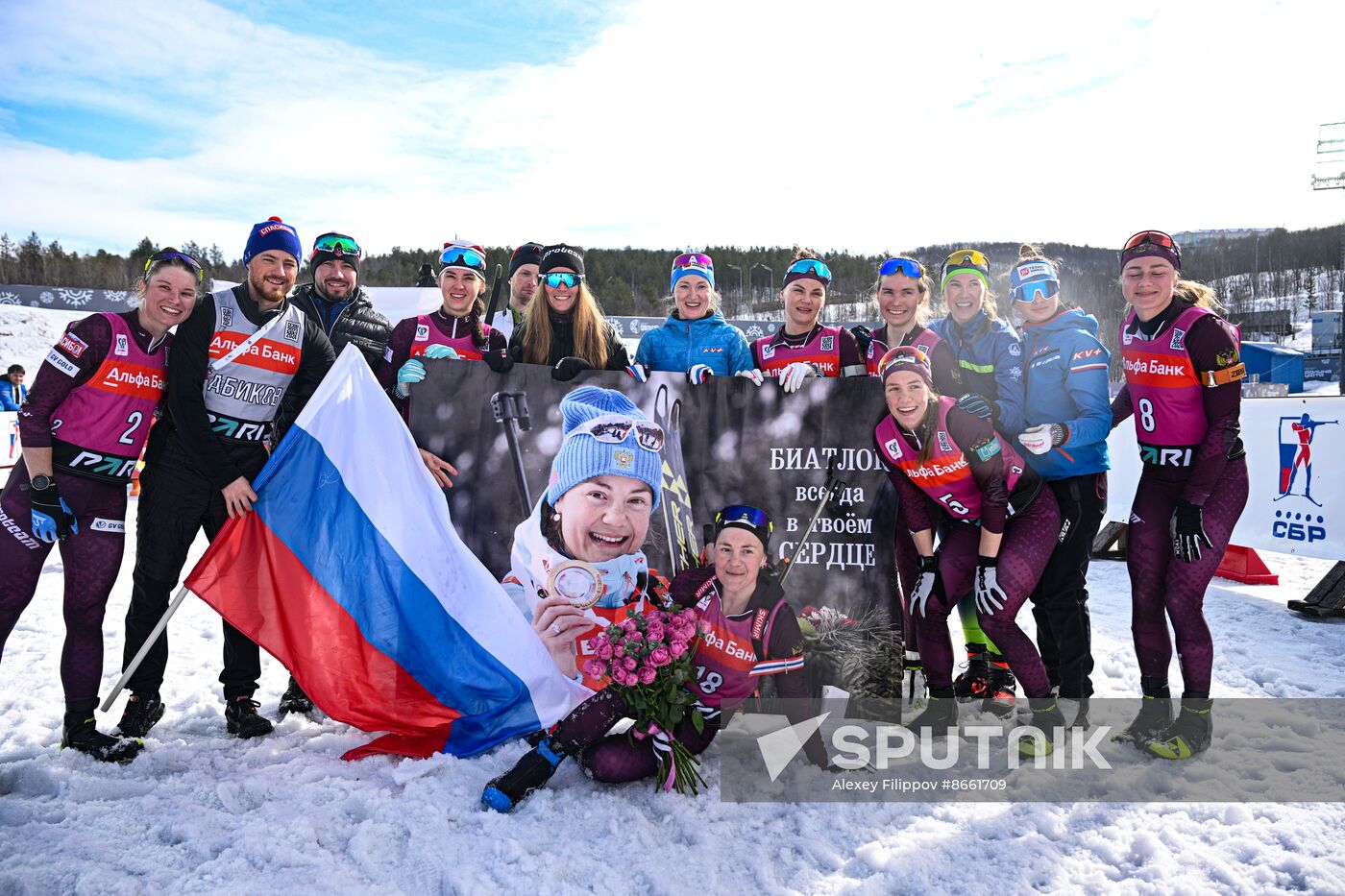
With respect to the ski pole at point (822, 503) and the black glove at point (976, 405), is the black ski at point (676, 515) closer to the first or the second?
the ski pole at point (822, 503)

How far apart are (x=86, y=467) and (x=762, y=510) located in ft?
10.5

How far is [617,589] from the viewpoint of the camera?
4.01 meters

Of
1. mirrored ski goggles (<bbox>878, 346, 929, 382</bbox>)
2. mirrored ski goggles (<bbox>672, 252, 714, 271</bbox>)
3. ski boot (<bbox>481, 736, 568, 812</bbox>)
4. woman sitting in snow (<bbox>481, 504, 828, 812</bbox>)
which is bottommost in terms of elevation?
ski boot (<bbox>481, 736, 568, 812</bbox>)

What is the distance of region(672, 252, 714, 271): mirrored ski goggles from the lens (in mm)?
4793

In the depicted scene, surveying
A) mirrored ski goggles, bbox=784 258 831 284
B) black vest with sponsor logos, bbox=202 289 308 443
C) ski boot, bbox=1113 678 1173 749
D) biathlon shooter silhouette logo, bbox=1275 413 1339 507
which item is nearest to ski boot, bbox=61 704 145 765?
black vest with sponsor logos, bbox=202 289 308 443

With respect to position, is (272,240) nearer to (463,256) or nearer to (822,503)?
(463,256)

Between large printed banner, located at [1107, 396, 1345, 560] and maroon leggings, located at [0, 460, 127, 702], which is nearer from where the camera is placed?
maroon leggings, located at [0, 460, 127, 702]

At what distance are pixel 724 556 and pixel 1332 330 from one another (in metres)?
45.8

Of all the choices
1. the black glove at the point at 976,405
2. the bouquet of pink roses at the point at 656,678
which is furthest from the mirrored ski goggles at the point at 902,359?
the bouquet of pink roses at the point at 656,678

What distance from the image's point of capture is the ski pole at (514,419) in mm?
4172

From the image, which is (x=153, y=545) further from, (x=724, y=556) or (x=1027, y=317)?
(x=1027, y=317)

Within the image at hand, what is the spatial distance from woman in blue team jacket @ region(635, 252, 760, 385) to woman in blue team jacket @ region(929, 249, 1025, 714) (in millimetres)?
1155

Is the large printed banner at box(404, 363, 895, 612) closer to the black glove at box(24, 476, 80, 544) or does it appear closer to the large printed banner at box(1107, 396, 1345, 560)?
the black glove at box(24, 476, 80, 544)

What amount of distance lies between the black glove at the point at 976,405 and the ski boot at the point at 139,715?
13.9 feet
